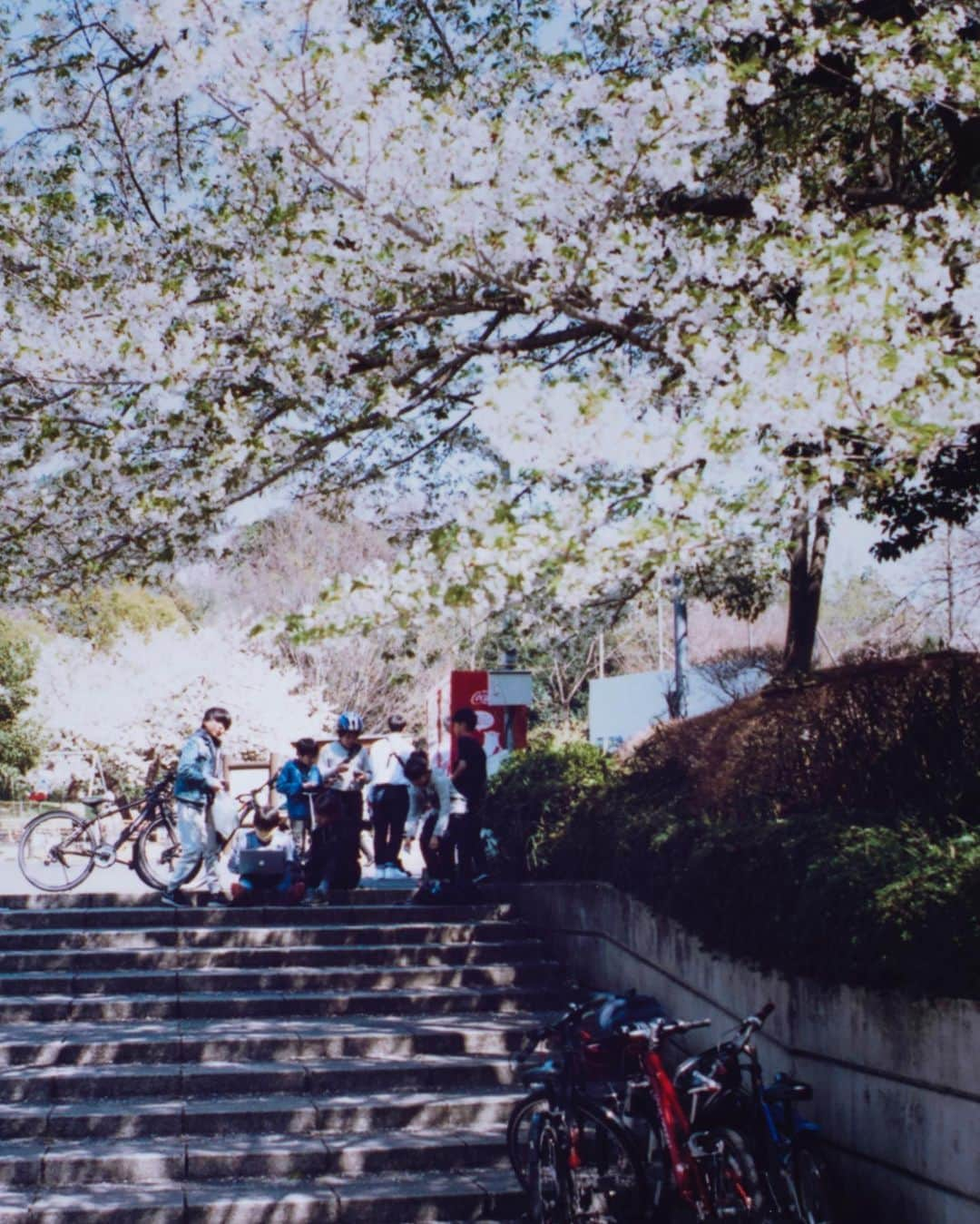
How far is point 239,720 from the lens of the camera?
31578 millimetres

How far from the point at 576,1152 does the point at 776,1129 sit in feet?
2.85

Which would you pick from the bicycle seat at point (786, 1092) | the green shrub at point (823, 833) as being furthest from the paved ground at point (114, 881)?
the bicycle seat at point (786, 1092)

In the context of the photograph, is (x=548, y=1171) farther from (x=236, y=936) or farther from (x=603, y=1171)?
(x=236, y=936)

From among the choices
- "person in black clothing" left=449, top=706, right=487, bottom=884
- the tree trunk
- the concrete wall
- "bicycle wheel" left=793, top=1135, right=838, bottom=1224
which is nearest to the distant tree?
the tree trunk

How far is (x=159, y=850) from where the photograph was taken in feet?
45.1

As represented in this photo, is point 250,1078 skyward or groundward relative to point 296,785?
groundward

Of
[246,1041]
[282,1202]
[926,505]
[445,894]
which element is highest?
[926,505]

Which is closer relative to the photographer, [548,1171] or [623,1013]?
[548,1171]

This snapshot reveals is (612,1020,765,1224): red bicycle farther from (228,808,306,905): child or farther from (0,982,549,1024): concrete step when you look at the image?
(228,808,306,905): child

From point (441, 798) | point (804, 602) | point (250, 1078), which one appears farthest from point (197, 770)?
point (804, 602)

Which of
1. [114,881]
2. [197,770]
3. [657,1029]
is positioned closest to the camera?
[657,1029]

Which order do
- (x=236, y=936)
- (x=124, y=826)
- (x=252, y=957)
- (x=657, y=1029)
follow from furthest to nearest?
(x=124, y=826) → (x=236, y=936) → (x=252, y=957) → (x=657, y=1029)

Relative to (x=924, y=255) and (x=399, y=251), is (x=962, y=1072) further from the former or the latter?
(x=399, y=251)

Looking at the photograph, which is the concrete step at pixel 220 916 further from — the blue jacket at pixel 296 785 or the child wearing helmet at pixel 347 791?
the blue jacket at pixel 296 785
